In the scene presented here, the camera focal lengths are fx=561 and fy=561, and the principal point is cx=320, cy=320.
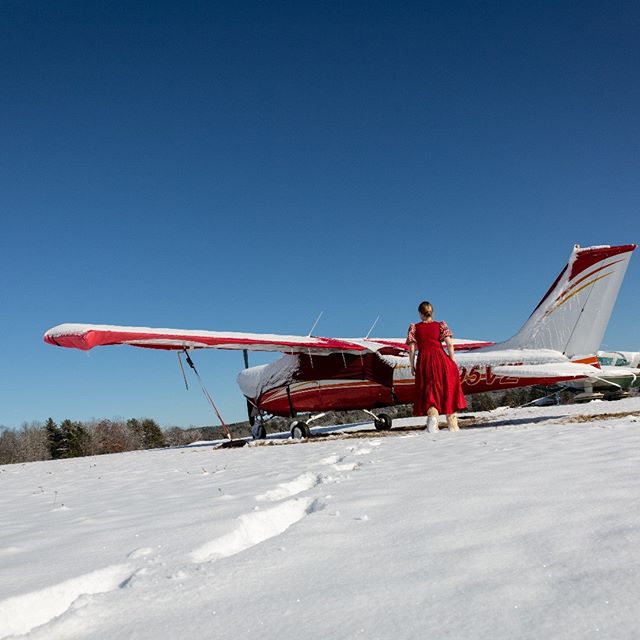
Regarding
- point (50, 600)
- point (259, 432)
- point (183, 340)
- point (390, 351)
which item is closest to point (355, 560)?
point (50, 600)

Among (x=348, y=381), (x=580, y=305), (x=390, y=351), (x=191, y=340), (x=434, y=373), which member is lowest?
(x=434, y=373)

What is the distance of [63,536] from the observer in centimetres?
246

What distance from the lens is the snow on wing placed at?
10109 mm

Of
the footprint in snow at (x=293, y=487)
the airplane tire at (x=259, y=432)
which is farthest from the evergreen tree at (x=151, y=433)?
the footprint in snow at (x=293, y=487)

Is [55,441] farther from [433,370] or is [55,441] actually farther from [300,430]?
[433,370]

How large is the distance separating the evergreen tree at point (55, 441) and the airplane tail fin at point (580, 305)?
52.7 meters

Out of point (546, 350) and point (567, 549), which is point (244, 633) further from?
point (546, 350)

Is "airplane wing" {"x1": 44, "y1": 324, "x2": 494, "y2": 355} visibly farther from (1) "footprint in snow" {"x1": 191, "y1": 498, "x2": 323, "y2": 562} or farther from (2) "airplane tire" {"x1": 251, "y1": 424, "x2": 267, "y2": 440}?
(1) "footprint in snow" {"x1": 191, "y1": 498, "x2": 323, "y2": 562}

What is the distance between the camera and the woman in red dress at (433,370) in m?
7.92

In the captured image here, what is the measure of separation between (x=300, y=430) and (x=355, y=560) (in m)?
11.5

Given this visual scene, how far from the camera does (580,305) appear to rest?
1163cm

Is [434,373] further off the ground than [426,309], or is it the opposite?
[426,309]

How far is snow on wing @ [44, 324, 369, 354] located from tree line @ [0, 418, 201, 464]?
37921 mm

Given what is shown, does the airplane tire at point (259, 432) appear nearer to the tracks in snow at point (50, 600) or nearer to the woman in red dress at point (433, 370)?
the woman in red dress at point (433, 370)
